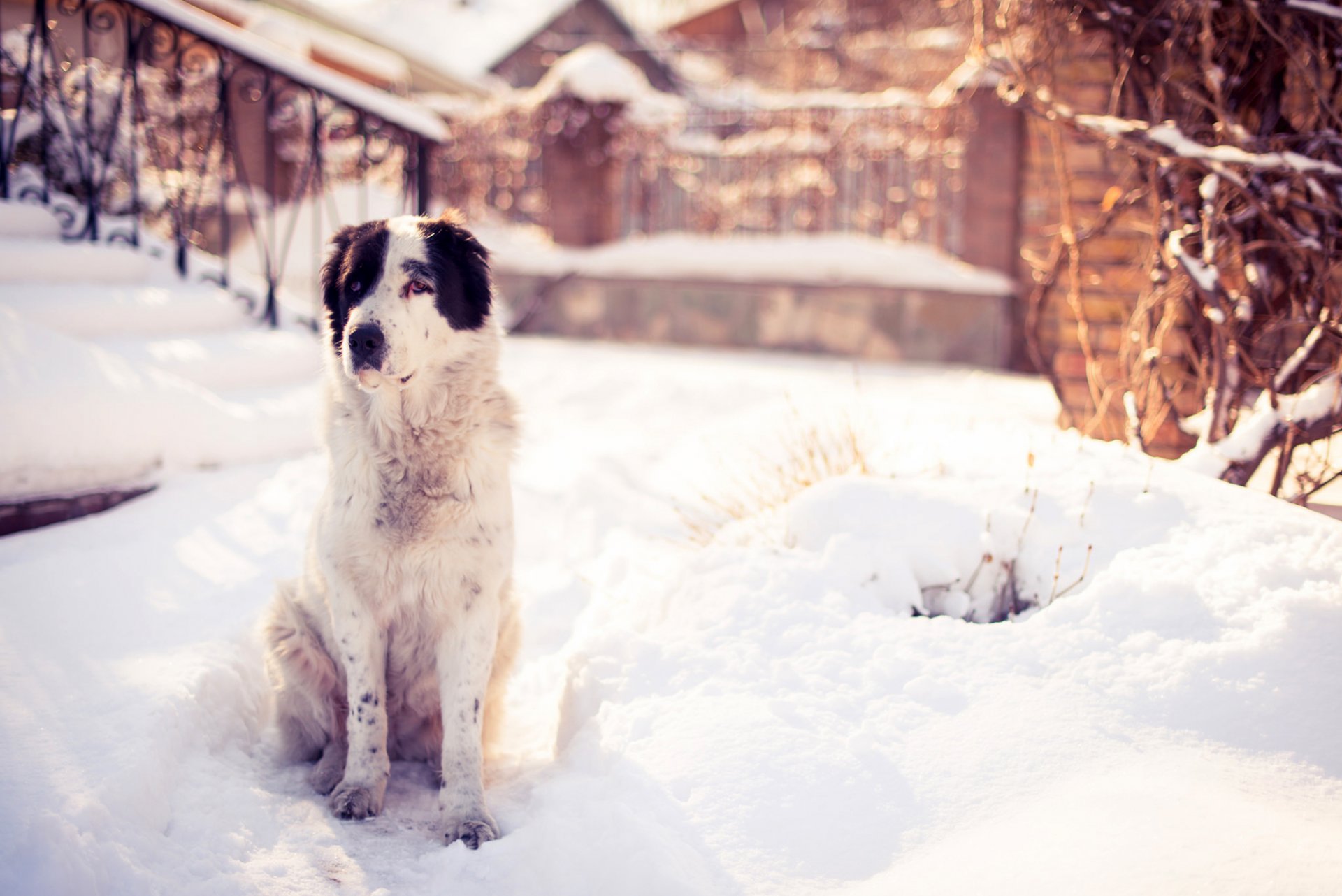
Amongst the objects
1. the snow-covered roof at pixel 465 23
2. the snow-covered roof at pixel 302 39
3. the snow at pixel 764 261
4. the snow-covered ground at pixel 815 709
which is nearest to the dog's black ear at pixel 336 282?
the snow-covered ground at pixel 815 709

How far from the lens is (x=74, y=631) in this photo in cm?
252

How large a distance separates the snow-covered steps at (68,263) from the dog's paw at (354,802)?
3.28 metres

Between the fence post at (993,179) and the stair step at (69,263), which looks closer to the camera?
the stair step at (69,263)

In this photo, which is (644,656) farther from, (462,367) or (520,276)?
(520,276)

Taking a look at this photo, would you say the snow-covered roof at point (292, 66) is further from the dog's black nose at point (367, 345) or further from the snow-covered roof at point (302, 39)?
the snow-covered roof at point (302, 39)

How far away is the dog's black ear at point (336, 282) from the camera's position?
2.28 metres

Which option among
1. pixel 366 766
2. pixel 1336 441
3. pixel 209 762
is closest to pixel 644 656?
pixel 366 766

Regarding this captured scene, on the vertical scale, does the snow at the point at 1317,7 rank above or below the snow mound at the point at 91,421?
above

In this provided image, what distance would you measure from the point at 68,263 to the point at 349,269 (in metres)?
3.02

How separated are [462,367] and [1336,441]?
3535 mm

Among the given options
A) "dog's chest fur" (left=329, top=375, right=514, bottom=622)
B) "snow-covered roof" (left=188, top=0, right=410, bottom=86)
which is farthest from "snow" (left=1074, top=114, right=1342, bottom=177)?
"snow-covered roof" (left=188, top=0, right=410, bottom=86)

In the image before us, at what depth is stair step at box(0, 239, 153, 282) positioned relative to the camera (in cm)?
409

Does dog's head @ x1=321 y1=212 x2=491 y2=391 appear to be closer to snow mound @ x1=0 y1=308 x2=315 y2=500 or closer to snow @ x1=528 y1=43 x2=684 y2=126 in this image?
snow mound @ x1=0 y1=308 x2=315 y2=500

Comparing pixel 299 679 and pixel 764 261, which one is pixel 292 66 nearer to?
pixel 299 679
